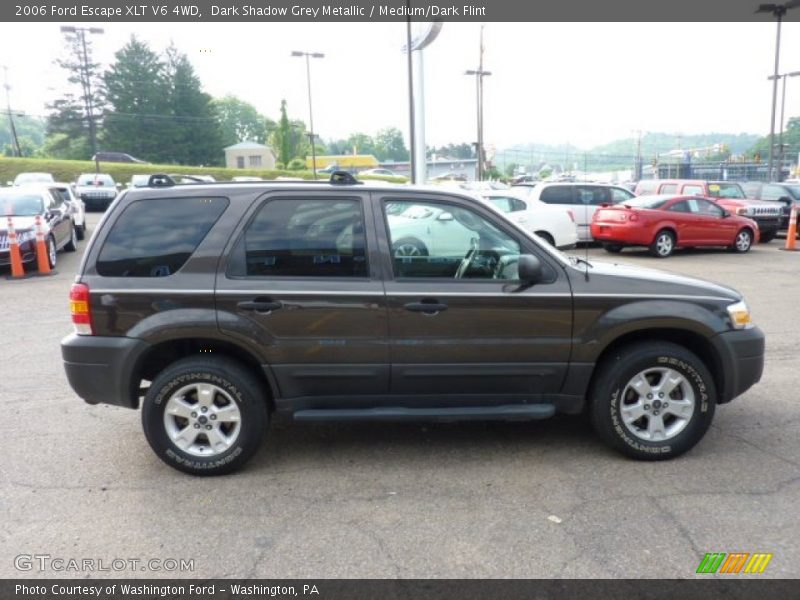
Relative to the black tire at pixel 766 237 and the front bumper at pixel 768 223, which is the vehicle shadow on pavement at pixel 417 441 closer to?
the front bumper at pixel 768 223

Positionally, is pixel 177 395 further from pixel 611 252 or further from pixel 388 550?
pixel 611 252

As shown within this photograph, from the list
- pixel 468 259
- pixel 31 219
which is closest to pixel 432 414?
pixel 468 259

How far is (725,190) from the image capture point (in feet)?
61.0

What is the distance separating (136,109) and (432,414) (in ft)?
243

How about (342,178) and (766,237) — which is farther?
(766,237)

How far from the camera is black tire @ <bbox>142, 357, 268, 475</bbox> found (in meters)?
3.88

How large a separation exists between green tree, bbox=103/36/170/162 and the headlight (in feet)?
234

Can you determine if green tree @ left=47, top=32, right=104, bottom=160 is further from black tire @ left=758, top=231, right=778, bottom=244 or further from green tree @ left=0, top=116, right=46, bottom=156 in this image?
black tire @ left=758, top=231, right=778, bottom=244

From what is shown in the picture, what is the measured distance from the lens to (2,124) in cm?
11738

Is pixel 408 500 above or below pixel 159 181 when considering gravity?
below

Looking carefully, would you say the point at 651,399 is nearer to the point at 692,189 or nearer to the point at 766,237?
the point at 692,189

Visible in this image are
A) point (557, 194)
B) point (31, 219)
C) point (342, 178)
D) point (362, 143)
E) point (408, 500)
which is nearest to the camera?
point (408, 500)

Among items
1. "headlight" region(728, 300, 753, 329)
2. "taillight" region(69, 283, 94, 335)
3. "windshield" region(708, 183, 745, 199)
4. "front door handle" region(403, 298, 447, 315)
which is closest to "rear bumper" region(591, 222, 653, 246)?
"windshield" region(708, 183, 745, 199)

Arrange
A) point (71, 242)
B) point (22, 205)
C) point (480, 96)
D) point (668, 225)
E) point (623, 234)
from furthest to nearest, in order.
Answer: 1. point (480, 96)
2. point (71, 242)
3. point (668, 225)
4. point (623, 234)
5. point (22, 205)
